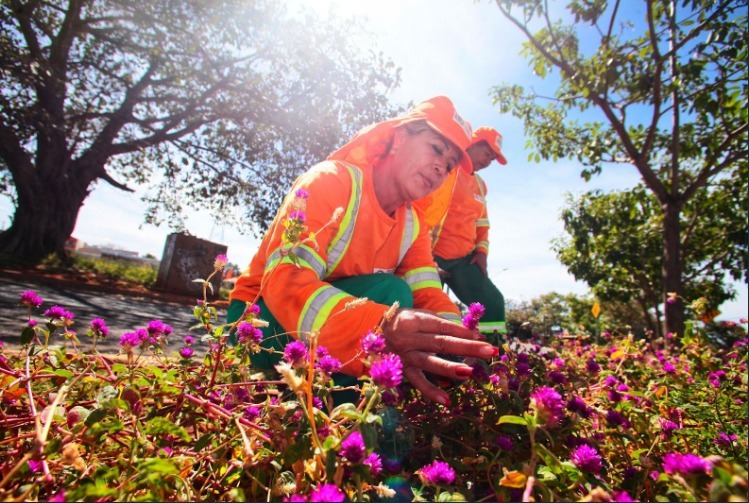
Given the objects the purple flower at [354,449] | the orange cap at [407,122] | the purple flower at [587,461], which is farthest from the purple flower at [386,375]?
the orange cap at [407,122]

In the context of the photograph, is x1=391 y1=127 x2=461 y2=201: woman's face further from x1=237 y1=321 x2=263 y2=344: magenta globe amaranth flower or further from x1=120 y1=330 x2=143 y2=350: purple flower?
x1=120 y1=330 x2=143 y2=350: purple flower

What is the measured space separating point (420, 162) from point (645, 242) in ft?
34.7

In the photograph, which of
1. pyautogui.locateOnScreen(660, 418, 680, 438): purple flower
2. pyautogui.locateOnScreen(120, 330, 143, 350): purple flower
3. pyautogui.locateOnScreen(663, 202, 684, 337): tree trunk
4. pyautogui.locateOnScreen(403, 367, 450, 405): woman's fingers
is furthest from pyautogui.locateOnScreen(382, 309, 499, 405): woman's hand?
pyautogui.locateOnScreen(663, 202, 684, 337): tree trunk

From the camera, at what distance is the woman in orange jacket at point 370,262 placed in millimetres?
1216

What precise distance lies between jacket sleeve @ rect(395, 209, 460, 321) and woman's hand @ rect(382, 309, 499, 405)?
2.82 ft

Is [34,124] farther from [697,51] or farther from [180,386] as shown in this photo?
[697,51]

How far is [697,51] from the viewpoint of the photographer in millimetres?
4242

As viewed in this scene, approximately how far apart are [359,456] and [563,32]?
20.9 ft

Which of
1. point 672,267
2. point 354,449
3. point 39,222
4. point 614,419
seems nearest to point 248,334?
point 354,449

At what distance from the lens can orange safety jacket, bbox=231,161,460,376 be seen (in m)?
1.37

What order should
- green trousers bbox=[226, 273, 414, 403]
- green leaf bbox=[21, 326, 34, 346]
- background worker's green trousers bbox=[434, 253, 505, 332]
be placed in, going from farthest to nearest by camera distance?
background worker's green trousers bbox=[434, 253, 505, 332] < green trousers bbox=[226, 273, 414, 403] < green leaf bbox=[21, 326, 34, 346]

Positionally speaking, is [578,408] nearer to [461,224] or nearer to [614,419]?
[614,419]

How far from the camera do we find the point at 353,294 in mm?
1943

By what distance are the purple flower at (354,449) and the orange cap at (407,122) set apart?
1.99 metres
